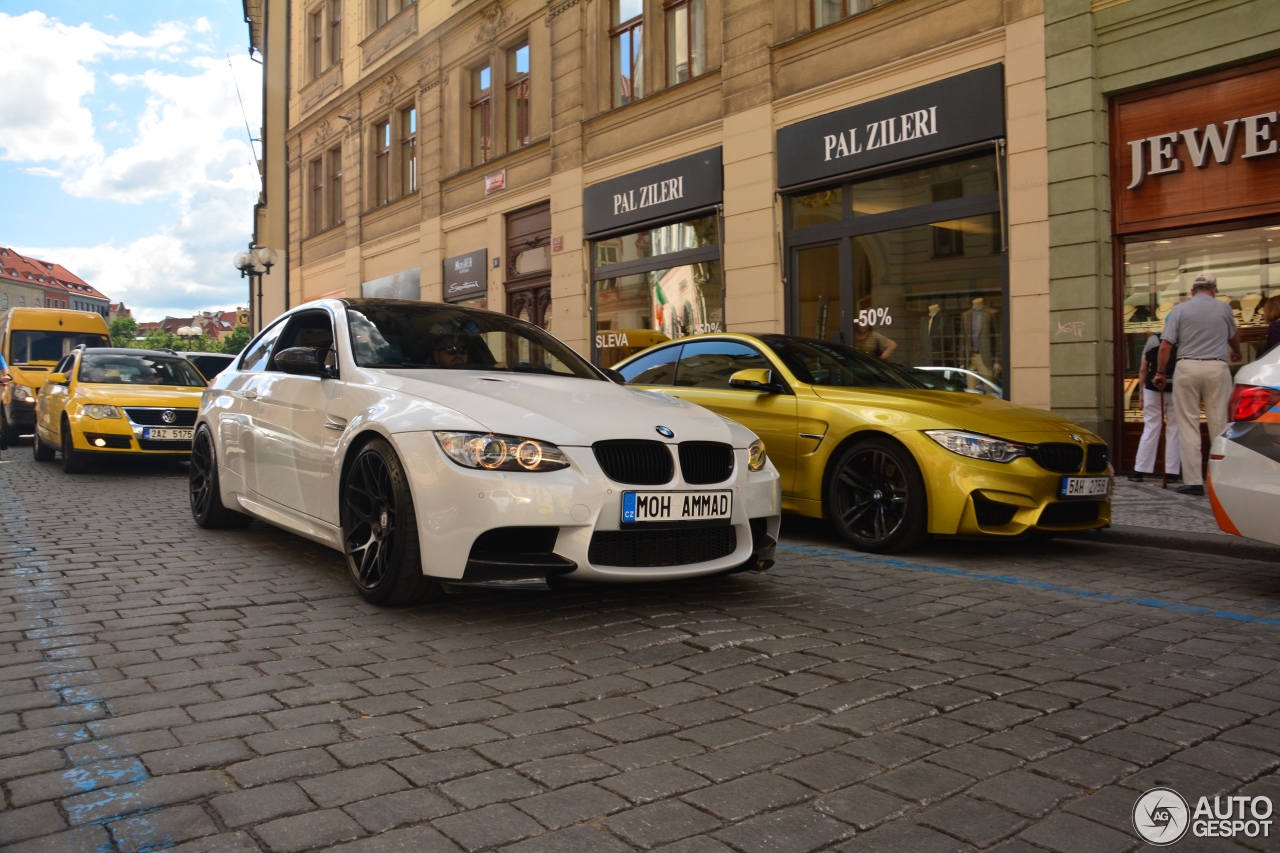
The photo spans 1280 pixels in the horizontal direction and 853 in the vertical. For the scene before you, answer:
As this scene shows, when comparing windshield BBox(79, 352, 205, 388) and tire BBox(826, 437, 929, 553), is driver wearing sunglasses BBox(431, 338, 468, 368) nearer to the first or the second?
tire BBox(826, 437, 929, 553)

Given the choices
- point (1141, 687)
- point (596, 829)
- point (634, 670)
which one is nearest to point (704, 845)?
point (596, 829)

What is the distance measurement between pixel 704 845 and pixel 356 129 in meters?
26.5

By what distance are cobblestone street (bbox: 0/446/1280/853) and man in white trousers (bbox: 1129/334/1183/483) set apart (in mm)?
4416

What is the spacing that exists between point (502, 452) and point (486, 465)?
0.28 feet

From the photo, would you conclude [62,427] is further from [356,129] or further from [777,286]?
[356,129]

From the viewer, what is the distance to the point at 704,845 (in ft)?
7.47

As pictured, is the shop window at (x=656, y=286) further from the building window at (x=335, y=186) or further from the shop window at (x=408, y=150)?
the building window at (x=335, y=186)

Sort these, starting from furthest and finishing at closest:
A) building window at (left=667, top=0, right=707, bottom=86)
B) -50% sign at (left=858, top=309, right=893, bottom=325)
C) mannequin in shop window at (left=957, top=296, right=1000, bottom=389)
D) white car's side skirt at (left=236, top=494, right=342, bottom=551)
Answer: building window at (left=667, top=0, right=707, bottom=86), -50% sign at (left=858, top=309, right=893, bottom=325), mannequin in shop window at (left=957, top=296, right=1000, bottom=389), white car's side skirt at (left=236, top=494, right=342, bottom=551)

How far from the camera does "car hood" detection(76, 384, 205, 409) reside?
1119 cm

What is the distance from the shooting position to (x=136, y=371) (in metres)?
12.4

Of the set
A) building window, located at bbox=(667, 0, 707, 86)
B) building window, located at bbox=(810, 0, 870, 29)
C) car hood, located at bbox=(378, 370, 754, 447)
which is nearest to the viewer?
car hood, located at bbox=(378, 370, 754, 447)

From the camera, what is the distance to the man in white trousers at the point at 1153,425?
9.67 meters

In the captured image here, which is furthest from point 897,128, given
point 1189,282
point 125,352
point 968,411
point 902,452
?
point 125,352

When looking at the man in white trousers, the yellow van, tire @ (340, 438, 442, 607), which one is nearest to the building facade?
the man in white trousers
